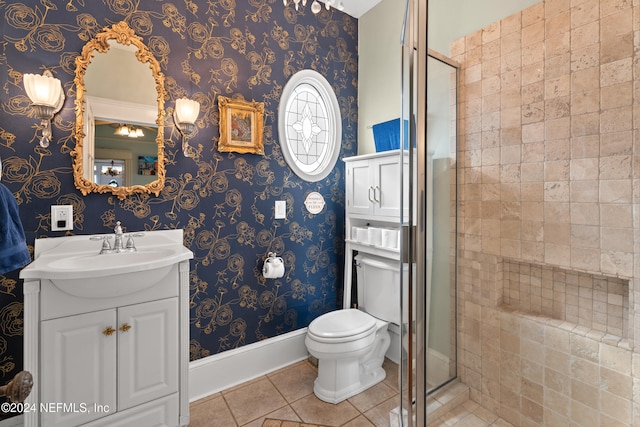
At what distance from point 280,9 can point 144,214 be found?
175 cm

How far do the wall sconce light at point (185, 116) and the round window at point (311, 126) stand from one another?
26.3 inches

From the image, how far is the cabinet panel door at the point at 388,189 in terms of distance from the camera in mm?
2010

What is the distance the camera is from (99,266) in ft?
4.84

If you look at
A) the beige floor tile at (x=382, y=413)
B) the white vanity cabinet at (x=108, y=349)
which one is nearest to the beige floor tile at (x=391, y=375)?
the beige floor tile at (x=382, y=413)

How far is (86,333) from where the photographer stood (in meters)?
1.31

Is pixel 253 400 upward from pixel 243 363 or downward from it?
downward

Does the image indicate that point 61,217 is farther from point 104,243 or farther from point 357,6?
point 357,6

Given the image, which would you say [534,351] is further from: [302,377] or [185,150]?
[185,150]

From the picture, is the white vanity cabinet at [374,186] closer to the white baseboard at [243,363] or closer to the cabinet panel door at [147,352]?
the white baseboard at [243,363]

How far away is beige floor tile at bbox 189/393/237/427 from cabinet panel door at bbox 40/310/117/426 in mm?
483

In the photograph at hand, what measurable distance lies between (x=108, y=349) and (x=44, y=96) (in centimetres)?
123

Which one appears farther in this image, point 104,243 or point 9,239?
point 104,243

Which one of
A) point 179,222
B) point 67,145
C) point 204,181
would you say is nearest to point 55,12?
→ point 67,145

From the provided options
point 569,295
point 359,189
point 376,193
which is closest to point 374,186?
point 376,193
